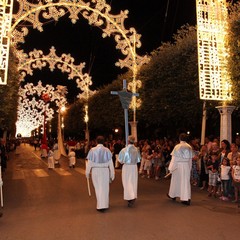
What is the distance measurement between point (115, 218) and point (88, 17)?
13.0 m

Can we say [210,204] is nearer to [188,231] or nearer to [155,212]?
[155,212]

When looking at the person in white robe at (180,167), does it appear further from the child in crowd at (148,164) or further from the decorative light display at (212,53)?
the child in crowd at (148,164)

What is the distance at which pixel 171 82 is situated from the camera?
2169 cm

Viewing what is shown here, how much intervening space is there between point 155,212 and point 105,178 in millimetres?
1575

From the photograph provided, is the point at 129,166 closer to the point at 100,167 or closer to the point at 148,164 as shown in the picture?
the point at 100,167

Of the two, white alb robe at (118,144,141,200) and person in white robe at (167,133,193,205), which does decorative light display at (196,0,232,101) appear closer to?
person in white robe at (167,133,193,205)

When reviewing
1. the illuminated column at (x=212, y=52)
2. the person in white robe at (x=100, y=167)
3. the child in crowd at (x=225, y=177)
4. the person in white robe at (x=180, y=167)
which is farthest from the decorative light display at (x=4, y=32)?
the child in crowd at (x=225, y=177)

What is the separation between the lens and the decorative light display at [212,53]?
15016 millimetres

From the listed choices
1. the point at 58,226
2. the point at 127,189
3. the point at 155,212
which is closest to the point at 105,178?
the point at 127,189

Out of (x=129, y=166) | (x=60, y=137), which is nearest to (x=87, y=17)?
(x=129, y=166)

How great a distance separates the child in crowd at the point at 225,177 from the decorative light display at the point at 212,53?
3.95 metres

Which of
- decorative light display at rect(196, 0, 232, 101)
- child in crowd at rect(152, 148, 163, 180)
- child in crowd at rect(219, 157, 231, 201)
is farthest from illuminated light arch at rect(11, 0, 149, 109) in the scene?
child in crowd at rect(219, 157, 231, 201)

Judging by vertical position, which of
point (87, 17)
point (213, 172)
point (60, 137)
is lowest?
point (213, 172)

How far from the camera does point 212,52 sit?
15.1 m
